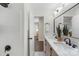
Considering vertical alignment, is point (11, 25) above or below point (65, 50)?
above

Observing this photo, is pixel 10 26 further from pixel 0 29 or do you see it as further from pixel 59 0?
pixel 59 0

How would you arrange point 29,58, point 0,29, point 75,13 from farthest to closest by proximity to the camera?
point 75,13 → point 0,29 → point 29,58

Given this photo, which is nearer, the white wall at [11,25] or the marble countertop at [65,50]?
the marble countertop at [65,50]

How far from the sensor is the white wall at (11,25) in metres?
1.69

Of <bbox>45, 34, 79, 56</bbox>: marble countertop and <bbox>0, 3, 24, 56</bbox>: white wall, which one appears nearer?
<bbox>45, 34, 79, 56</bbox>: marble countertop

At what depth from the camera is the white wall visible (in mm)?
1690

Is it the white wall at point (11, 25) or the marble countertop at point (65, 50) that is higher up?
the white wall at point (11, 25)

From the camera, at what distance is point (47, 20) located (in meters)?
5.02

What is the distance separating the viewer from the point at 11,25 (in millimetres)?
1696

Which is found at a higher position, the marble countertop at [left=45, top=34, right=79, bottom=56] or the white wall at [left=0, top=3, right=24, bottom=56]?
the white wall at [left=0, top=3, right=24, bottom=56]

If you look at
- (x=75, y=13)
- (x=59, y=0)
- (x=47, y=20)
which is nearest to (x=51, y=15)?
(x=47, y=20)

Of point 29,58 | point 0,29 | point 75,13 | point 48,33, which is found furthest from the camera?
point 48,33

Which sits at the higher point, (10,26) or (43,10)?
(43,10)

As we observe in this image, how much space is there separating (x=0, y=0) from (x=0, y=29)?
1.11 meters
